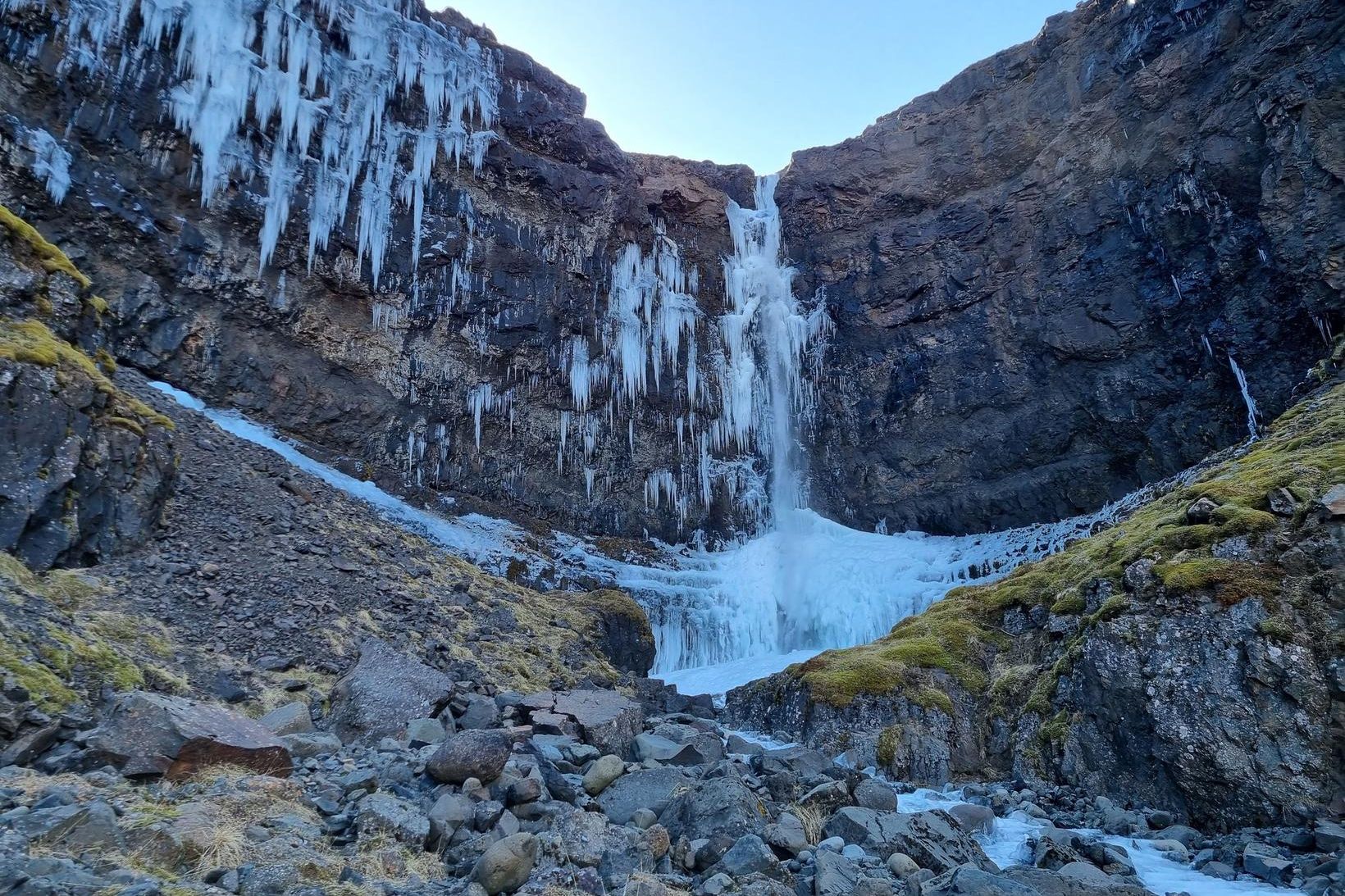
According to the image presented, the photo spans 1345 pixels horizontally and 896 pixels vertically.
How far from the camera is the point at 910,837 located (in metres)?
6.96

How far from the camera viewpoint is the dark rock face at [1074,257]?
2630cm

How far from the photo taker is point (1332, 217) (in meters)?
24.1

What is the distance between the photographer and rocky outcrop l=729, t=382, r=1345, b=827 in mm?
8930

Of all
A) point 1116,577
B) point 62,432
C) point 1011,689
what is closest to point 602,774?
point 1011,689

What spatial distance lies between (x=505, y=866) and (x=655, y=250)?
123 ft

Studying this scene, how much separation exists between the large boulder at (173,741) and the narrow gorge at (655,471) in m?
0.05

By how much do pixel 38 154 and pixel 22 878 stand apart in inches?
1244

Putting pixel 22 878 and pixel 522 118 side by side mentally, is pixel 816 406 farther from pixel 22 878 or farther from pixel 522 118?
pixel 22 878

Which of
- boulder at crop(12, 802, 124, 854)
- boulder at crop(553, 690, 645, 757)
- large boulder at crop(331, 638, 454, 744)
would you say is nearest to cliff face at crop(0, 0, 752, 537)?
large boulder at crop(331, 638, 454, 744)

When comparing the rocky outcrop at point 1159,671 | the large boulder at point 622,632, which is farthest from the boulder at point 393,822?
the large boulder at point 622,632

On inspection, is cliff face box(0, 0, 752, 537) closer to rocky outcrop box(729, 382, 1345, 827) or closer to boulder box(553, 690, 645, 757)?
rocky outcrop box(729, 382, 1345, 827)

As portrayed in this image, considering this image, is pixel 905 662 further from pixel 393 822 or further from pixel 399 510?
pixel 399 510

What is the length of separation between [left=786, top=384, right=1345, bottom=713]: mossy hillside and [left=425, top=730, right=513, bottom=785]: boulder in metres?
9.41

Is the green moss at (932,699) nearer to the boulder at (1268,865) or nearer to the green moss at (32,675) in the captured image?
the boulder at (1268,865)
